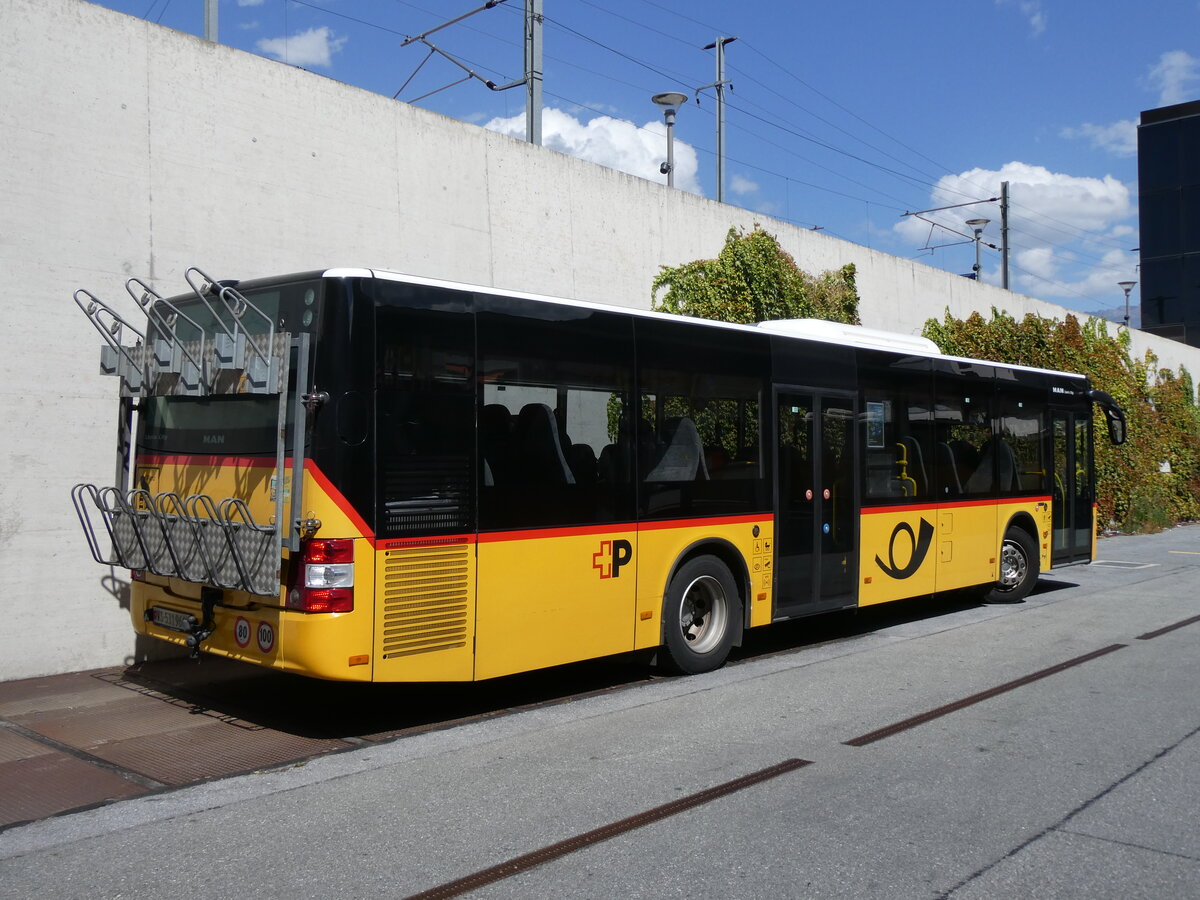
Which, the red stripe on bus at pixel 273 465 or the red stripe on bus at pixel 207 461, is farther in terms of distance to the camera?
the red stripe on bus at pixel 207 461

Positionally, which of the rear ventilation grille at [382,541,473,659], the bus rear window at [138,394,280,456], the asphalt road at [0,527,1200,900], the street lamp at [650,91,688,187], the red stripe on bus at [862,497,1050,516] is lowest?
the asphalt road at [0,527,1200,900]

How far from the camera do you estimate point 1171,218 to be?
4347cm

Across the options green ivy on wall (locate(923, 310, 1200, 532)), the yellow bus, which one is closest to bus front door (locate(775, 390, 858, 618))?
the yellow bus

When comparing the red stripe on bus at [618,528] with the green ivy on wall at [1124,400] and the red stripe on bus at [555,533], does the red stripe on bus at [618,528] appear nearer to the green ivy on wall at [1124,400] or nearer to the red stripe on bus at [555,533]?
the red stripe on bus at [555,533]

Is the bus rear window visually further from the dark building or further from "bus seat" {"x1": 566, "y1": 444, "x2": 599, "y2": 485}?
the dark building

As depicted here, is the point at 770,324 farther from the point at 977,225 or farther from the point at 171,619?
the point at 977,225

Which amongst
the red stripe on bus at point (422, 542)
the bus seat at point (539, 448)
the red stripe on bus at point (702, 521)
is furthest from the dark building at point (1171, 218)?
the red stripe on bus at point (422, 542)

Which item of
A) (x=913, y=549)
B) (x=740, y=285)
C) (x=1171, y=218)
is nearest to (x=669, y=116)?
(x=740, y=285)

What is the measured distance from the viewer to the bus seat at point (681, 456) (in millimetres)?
8312

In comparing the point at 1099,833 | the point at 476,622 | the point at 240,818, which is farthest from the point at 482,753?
the point at 1099,833

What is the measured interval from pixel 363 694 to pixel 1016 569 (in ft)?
27.7

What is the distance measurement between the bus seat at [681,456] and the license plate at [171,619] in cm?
337

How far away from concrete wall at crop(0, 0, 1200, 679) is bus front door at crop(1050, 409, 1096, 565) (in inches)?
296

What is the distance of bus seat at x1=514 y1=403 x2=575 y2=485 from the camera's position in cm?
720
